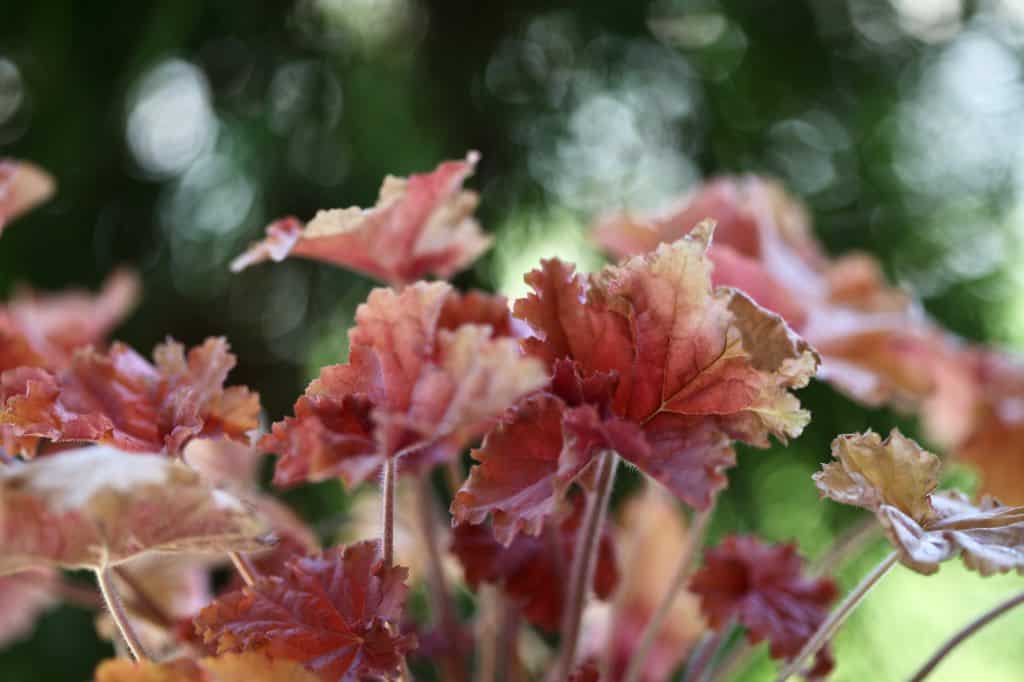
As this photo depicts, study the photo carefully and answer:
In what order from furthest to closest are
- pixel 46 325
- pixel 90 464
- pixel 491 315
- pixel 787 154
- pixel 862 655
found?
pixel 787 154 → pixel 862 655 → pixel 46 325 → pixel 491 315 → pixel 90 464

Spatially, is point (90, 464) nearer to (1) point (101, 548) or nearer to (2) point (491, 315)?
(1) point (101, 548)

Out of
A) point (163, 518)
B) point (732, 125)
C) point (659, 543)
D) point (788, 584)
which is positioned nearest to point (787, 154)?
point (732, 125)

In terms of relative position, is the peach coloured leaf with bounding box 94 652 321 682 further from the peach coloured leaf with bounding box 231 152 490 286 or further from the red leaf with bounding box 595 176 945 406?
the red leaf with bounding box 595 176 945 406

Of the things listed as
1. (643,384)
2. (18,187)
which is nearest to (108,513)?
(643,384)

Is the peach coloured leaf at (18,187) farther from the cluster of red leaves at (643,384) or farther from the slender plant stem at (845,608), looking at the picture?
the slender plant stem at (845,608)

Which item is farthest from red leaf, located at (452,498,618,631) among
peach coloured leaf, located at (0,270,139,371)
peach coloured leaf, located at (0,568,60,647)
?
peach coloured leaf, located at (0,568,60,647)
